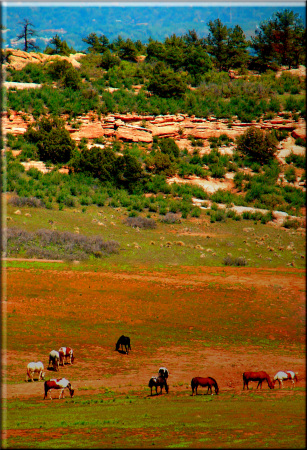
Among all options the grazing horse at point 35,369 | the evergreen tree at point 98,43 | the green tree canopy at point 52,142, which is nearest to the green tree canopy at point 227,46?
the evergreen tree at point 98,43

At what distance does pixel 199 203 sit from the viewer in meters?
43.9

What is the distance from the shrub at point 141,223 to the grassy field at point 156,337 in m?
1.09

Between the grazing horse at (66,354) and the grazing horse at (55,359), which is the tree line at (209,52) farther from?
the grazing horse at (55,359)

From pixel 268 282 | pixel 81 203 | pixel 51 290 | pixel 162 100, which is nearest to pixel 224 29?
pixel 162 100

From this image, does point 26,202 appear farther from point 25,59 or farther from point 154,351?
point 25,59

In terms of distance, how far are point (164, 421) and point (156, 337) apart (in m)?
9.24

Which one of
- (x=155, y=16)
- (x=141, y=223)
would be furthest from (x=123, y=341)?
(x=155, y=16)

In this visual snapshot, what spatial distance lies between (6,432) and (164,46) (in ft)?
229

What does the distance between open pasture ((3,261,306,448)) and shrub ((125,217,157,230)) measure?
9.87 meters

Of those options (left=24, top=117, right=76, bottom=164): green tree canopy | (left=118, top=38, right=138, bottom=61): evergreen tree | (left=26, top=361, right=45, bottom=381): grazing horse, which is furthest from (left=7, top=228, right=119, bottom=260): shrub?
(left=118, top=38, right=138, bottom=61): evergreen tree

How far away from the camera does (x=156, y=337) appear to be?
18438mm

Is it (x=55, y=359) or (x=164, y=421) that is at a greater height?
(x=55, y=359)

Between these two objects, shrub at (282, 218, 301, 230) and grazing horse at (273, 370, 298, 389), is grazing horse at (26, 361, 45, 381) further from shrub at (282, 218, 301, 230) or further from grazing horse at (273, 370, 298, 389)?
shrub at (282, 218, 301, 230)

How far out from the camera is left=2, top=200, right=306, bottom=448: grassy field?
822 centimetres
